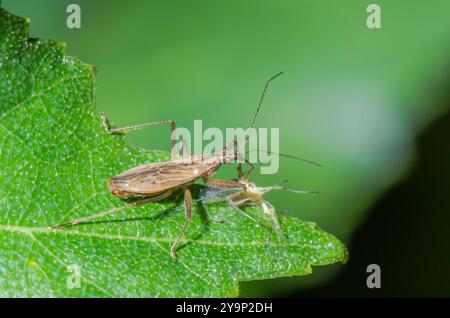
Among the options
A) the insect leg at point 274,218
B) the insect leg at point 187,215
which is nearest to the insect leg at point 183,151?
the insect leg at point 187,215

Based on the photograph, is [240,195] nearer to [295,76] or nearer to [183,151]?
[183,151]

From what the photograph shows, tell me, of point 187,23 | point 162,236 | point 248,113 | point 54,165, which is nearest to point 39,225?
point 54,165

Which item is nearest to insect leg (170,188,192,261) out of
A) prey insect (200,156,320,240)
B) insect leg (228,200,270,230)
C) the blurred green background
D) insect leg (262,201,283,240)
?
prey insect (200,156,320,240)

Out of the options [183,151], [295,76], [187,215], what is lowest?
[187,215]

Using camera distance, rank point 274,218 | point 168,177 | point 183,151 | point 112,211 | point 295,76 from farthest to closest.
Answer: point 295,76 < point 183,151 < point 168,177 < point 274,218 < point 112,211

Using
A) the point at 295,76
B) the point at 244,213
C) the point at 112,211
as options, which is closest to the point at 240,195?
the point at 244,213

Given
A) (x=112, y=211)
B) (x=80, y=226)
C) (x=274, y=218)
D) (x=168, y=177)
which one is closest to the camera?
(x=80, y=226)

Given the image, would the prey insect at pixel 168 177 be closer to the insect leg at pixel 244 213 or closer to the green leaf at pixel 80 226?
the green leaf at pixel 80 226
